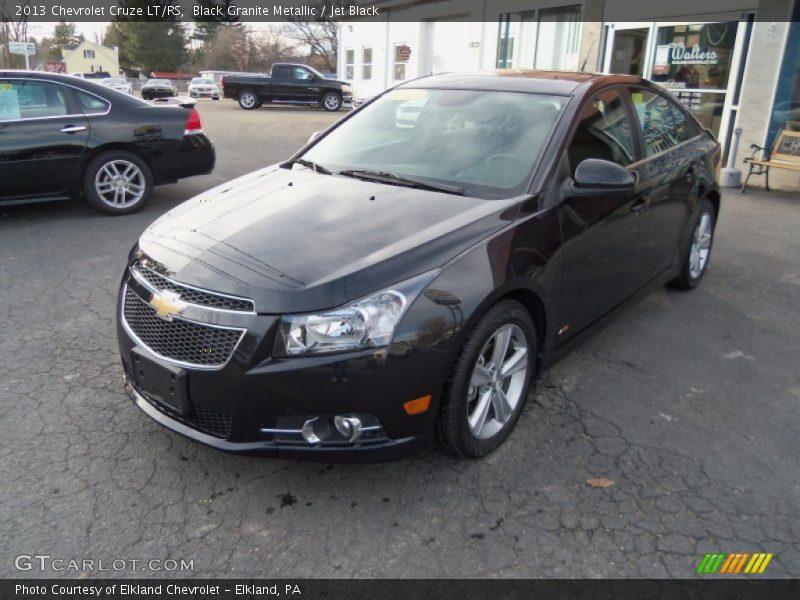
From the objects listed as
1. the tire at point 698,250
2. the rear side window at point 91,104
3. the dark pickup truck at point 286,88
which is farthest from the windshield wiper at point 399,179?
the dark pickup truck at point 286,88

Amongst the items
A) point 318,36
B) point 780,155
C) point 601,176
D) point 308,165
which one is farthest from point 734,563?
point 318,36

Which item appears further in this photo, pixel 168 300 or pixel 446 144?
pixel 446 144

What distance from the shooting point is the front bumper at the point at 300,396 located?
2.41 meters

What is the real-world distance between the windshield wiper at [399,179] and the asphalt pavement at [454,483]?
1252mm

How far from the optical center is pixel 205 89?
117ft

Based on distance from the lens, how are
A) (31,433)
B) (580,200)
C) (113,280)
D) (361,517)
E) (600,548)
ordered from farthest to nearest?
(113,280) < (580,200) < (31,433) < (361,517) < (600,548)

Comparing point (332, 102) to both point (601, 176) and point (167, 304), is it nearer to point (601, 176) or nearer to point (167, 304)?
point (601, 176)

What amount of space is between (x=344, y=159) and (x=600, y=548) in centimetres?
250

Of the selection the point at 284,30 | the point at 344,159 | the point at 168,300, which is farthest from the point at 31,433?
the point at 284,30

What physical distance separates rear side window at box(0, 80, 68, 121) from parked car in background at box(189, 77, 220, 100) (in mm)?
30848

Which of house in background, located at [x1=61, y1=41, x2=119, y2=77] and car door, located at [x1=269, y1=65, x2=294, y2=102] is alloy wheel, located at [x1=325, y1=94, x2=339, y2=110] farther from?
house in background, located at [x1=61, y1=41, x2=119, y2=77]
